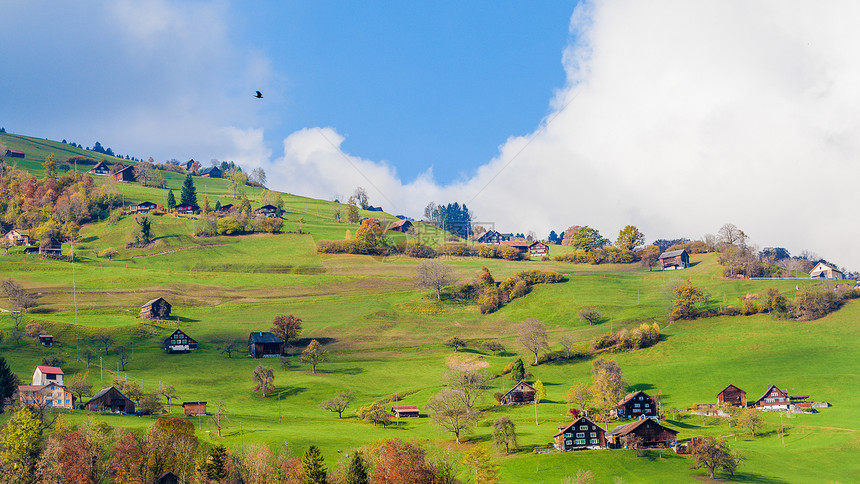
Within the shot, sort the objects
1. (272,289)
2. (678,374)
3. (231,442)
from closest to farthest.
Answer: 1. (231,442)
2. (678,374)
3. (272,289)

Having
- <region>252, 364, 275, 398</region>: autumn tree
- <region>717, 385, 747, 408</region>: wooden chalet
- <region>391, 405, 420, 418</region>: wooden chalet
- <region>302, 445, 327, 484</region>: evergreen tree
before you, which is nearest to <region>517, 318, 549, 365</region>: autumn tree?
<region>717, 385, 747, 408</region>: wooden chalet

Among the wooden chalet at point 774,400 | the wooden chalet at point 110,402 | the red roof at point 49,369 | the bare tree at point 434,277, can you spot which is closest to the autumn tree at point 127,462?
the wooden chalet at point 110,402

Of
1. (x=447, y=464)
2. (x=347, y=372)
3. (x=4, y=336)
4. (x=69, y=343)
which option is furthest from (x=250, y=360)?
(x=447, y=464)

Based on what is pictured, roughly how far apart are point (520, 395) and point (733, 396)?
30.1 m

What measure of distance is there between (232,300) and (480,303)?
53932 millimetres

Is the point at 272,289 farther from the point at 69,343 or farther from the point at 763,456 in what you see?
the point at 763,456

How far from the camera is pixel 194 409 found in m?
102

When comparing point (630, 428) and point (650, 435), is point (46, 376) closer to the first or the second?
point (630, 428)

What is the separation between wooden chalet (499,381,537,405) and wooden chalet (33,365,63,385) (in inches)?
2428

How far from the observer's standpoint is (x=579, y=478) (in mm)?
80812

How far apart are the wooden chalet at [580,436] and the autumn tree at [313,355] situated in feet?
165

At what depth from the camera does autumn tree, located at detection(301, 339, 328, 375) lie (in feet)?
440

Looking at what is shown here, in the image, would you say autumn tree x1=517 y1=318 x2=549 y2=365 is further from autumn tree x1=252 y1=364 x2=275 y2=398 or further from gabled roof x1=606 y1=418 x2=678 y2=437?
autumn tree x1=252 y1=364 x2=275 y2=398

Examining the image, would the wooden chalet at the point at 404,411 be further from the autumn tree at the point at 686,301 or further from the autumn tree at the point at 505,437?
the autumn tree at the point at 686,301
